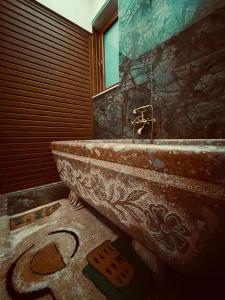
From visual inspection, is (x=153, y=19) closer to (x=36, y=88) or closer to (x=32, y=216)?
(x=36, y=88)

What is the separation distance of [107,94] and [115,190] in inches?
88.5

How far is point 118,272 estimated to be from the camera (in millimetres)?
1012

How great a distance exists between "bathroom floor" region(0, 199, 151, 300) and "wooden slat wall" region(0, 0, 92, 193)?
0.85 meters

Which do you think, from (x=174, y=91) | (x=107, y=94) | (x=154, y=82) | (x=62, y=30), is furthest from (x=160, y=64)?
(x=62, y=30)

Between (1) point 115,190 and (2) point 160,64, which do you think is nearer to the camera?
(1) point 115,190

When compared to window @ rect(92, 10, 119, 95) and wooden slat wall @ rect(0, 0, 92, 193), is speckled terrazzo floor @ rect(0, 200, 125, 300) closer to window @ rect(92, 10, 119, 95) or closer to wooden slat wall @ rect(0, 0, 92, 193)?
wooden slat wall @ rect(0, 0, 92, 193)

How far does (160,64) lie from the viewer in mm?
1876

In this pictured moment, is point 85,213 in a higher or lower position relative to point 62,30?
lower

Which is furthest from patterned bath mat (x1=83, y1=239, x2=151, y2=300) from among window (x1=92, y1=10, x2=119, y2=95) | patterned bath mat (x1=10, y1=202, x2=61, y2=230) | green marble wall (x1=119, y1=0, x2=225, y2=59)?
window (x1=92, y1=10, x2=119, y2=95)

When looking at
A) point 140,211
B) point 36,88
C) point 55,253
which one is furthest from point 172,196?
point 36,88

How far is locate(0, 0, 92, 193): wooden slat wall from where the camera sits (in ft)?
7.37

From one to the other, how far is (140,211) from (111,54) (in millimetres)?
3275

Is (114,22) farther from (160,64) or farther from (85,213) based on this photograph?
(85,213)

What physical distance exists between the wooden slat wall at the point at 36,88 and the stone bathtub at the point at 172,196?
182cm
